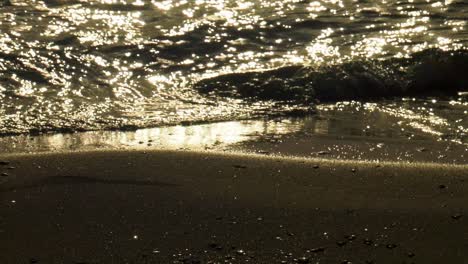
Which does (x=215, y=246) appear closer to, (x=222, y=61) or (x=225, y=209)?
(x=225, y=209)

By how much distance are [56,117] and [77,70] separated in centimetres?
159

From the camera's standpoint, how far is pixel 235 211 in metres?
4.48

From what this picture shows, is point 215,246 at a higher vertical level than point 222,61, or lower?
lower

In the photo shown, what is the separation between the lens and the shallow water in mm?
7051

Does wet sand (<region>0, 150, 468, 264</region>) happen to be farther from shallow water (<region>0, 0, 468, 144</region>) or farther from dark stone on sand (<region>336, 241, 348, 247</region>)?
shallow water (<region>0, 0, 468, 144</region>)

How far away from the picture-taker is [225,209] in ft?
14.8

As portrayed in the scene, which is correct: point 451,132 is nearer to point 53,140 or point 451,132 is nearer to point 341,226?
point 341,226

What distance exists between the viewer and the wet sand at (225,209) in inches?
156

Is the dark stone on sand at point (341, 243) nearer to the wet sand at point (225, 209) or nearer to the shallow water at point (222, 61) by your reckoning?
the wet sand at point (225, 209)

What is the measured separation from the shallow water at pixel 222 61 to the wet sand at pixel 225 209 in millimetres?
1254

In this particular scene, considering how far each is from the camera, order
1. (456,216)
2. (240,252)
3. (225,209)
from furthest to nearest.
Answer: (225,209) < (456,216) < (240,252)

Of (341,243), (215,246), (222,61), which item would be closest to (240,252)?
(215,246)

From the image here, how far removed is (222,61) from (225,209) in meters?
4.50

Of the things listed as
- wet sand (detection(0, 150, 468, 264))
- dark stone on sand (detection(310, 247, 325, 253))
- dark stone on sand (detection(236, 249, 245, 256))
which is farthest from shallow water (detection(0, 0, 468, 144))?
dark stone on sand (detection(236, 249, 245, 256))
